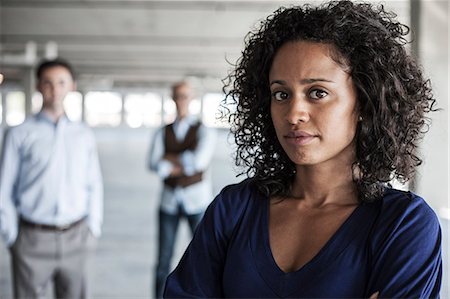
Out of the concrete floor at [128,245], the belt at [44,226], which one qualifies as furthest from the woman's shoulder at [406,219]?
the belt at [44,226]

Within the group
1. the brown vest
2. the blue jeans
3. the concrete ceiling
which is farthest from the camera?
the concrete ceiling

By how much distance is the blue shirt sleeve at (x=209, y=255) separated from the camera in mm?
1315

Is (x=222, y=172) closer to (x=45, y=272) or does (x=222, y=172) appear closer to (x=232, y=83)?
(x=45, y=272)

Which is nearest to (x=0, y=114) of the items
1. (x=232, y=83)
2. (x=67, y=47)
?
(x=67, y=47)

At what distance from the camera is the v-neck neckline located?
1.20m

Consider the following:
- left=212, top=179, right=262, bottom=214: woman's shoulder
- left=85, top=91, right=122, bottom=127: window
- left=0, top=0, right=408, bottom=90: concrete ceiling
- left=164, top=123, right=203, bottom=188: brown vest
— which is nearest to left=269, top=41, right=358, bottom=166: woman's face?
left=212, top=179, right=262, bottom=214: woman's shoulder

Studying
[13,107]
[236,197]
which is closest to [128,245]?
[236,197]

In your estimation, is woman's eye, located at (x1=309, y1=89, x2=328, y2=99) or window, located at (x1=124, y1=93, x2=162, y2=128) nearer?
woman's eye, located at (x1=309, y1=89, x2=328, y2=99)

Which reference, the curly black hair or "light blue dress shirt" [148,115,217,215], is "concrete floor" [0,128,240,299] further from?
"light blue dress shirt" [148,115,217,215]

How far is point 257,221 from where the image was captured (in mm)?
1332

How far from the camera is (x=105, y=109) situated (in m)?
45.9

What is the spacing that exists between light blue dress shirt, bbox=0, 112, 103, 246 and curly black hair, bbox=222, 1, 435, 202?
226 centimetres

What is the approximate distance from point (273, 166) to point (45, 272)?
2386 mm

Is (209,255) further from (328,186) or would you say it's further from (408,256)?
(408,256)
